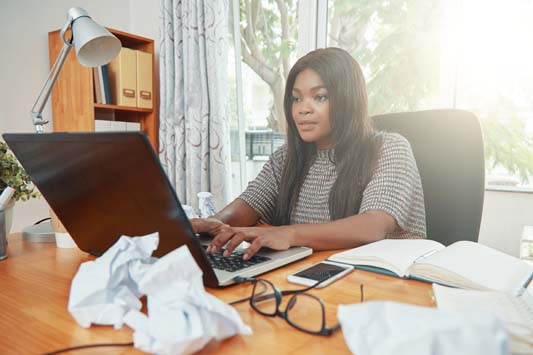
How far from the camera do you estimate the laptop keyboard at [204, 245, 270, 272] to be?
27.6 inches

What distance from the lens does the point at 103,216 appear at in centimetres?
68

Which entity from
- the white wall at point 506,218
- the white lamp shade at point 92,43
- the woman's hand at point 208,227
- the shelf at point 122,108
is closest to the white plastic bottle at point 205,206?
the woman's hand at point 208,227

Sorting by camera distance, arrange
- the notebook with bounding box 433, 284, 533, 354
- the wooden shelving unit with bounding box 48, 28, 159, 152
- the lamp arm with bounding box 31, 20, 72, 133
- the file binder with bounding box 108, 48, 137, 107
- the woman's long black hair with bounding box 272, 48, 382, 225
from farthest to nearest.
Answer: the file binder with bounding box 108, 48, 137, 107 < the wooden shelving unit with bounding box 48, 28, 159, 152 < the woman's long black hair with bounding box 272, 48, 382, 225 < the lamp arm with bounding box 31, 20, 72, 133 < the notebook with bounding box 433, 284, 533, 354

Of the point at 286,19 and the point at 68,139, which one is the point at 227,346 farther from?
the point at 286,19

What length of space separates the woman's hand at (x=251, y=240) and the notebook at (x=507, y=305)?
31cm

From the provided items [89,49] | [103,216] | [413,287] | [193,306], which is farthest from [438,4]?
[193,306]

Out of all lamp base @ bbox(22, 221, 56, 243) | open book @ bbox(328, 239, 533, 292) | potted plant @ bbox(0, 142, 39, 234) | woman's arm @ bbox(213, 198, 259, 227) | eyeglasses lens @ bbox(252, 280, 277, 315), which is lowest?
woman's arm @ bbox(213, 198, 259, 227)

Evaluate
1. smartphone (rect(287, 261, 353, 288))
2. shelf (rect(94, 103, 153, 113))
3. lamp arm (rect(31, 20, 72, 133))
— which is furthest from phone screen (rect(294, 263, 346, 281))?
shelf (rect(94, 103, 153, 113))

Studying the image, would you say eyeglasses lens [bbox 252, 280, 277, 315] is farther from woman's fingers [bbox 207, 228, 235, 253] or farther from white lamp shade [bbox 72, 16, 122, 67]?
white lamp shade [bbox 72, 16, 122, 67]

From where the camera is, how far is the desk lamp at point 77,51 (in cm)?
97

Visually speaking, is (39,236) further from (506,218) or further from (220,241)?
(506,218)

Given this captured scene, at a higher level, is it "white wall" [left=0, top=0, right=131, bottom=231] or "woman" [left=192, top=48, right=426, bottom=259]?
"white wall" [left=0, top=0, right=131, bottom=231]

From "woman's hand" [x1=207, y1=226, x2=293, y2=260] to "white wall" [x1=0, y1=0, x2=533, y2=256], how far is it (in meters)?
1.72

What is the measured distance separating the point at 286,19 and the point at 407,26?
710 mm
